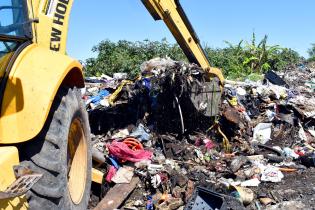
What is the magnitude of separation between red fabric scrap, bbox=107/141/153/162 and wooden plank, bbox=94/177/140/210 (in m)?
0.38

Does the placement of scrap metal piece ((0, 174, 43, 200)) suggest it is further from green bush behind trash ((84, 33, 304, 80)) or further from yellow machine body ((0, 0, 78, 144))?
green bush behind trash ((84, 33, 304, 80))

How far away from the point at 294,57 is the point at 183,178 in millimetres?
14683

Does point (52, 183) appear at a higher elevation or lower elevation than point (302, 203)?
higher

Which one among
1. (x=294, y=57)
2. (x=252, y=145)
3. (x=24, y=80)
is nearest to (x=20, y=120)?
(x=24, y=80)

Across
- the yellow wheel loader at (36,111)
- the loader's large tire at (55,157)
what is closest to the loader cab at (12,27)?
the yellow wheel loader at (36,111)

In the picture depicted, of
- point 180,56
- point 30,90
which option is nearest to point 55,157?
point 30,90

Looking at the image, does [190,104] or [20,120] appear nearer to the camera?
[20,120]

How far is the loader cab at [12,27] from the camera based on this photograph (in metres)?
2.80

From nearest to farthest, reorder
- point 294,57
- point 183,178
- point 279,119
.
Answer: point 183,178, point 279,119, point 294,57

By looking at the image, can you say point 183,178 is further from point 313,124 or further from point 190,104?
point 313,124

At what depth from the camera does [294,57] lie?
1883 cm

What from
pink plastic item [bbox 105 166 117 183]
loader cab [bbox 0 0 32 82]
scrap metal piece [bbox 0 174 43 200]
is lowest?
pink plastic item [bbox 105 166 117 183]

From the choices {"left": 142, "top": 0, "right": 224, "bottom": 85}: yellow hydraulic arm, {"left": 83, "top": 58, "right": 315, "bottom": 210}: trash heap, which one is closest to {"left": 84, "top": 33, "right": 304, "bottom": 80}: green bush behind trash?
{"left": 83, "top": 58, "right": 315, "bottom": 210}: trash heap

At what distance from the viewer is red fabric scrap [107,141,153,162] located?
222 inches
